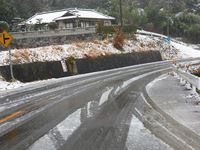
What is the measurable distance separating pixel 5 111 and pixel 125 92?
6.25 meters

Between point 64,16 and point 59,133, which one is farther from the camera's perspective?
point 64,16

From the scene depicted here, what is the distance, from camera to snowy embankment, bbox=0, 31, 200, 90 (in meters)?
31.0

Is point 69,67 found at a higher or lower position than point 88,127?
lower

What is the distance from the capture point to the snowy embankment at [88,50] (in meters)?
31.0

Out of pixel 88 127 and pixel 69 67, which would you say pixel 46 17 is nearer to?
pixel 69 67

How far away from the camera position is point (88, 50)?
4191 centimetres

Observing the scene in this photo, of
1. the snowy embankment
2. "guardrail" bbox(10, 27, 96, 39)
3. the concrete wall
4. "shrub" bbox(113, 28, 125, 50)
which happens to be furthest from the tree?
the concrete wall

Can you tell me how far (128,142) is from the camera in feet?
24.3

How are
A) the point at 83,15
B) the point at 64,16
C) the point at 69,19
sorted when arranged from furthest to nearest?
the point at 64,16, the point at 83,15, the point at 69,19

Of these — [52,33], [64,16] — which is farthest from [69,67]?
[64,16]

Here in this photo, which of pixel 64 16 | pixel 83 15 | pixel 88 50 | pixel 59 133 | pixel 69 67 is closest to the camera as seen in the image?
pixel 59 133

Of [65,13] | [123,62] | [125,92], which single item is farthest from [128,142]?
A: [65,13]

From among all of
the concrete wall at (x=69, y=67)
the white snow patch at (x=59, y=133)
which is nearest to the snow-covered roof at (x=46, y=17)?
the concrete wall at (x=69, y=67)

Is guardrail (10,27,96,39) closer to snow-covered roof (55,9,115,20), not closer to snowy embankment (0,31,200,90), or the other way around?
snowy embankment (0,31,200,90)
